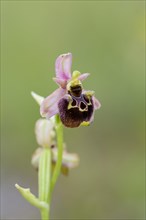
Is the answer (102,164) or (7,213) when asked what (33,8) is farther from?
(7,213)

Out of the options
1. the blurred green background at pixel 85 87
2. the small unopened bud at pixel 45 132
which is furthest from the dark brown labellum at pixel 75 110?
the blurred green background at pixel 85 87

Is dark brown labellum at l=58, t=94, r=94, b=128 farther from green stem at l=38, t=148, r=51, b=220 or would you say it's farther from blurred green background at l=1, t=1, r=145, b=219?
blurred green background at l=1, t=1, r=145, b=219

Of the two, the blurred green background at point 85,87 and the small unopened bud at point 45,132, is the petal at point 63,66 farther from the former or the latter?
the blurred green background at point 85,87

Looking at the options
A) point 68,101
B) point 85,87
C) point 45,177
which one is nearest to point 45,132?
point 45,177

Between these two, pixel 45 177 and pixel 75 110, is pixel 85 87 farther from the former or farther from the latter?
pixel 75 110

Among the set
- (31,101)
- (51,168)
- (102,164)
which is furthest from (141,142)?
(51,168)

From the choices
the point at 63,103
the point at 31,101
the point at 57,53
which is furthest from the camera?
the point at 57,53
